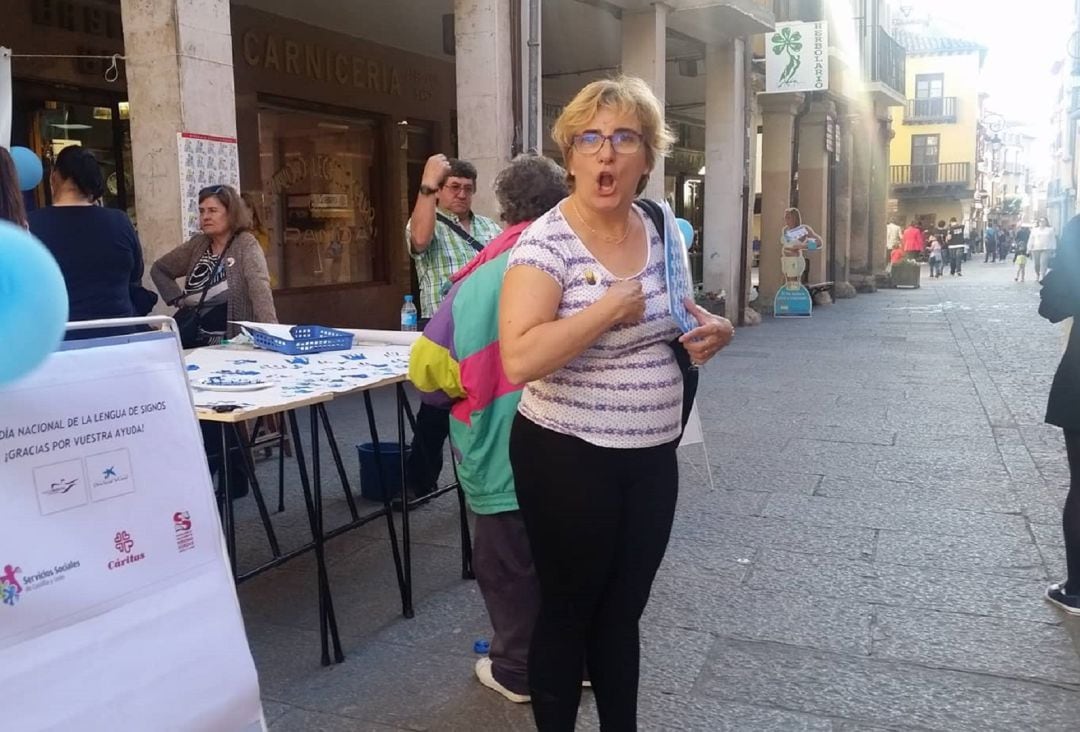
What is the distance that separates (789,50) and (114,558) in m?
14.8

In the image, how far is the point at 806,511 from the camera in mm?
5254

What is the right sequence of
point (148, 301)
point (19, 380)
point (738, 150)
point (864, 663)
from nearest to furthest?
point (19, 380)
point (864, 663)
point (148, 301)
point (738, 150)

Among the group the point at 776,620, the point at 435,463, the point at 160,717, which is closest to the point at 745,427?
the point at 435,463

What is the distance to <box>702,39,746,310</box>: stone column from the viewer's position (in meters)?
14.1

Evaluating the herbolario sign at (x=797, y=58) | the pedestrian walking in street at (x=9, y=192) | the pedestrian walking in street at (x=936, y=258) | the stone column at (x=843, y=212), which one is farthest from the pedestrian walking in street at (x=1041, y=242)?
the pedestrian walking in street at (x=9, y=192)

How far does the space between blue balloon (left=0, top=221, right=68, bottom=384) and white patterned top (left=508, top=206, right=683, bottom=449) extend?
101cm

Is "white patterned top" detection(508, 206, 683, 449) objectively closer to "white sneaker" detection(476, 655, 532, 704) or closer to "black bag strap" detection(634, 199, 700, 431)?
"black bag strap" detection(634, 199, 700, 431)

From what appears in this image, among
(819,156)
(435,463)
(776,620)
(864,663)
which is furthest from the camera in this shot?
(819,156)

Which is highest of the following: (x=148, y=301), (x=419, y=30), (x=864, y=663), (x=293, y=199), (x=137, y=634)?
(x=419, y=30)

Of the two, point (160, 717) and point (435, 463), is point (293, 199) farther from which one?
point (160, 717)

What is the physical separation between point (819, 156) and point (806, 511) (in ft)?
50.5

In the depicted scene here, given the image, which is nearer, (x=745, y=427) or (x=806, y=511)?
(x=806, y=511)

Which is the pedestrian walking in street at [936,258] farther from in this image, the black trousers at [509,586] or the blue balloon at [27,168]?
the black trousers at [509,586]

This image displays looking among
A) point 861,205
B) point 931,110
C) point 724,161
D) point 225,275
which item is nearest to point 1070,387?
point 225,275
